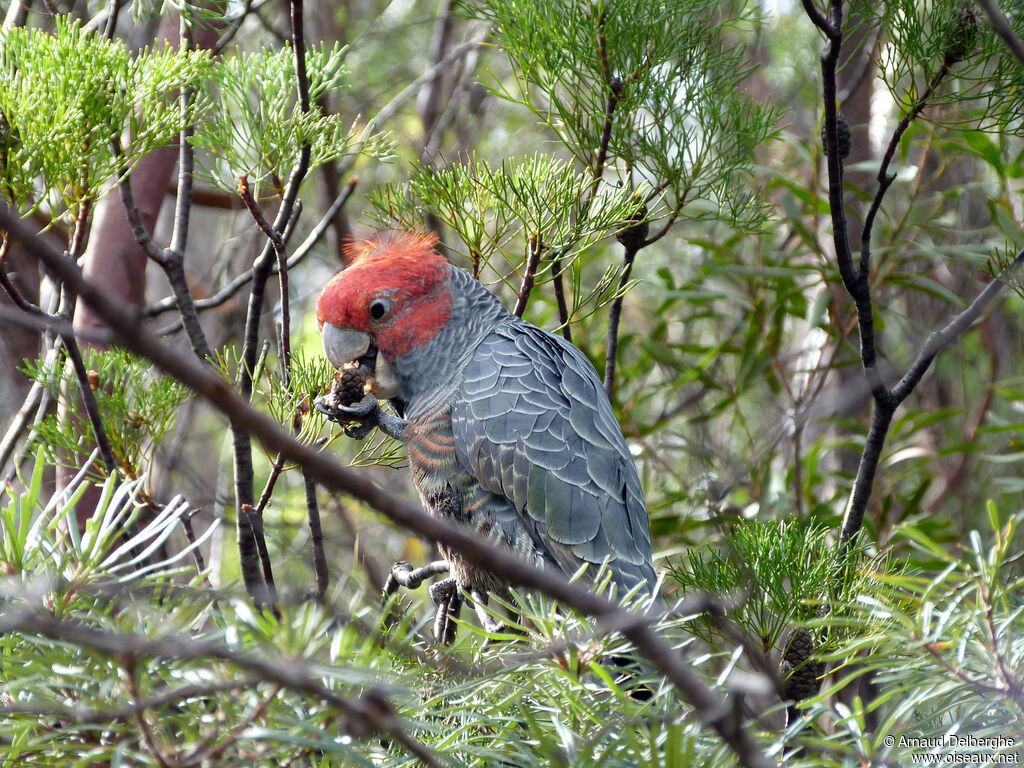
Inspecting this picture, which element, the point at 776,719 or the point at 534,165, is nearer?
the point at 534,165

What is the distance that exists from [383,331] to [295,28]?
2.12 feet

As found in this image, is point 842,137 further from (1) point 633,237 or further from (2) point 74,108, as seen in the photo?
(2) point 74,108

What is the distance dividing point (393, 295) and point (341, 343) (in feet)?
0.46

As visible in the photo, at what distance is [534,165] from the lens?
1.52 meters

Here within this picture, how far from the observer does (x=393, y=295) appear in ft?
5.89

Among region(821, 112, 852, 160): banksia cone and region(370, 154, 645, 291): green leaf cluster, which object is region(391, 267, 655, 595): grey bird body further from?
region(821, 112, 852, 160): banksia cone

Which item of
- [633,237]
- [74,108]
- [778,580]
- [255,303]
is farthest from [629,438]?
[74,108]

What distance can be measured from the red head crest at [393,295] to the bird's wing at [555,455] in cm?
14

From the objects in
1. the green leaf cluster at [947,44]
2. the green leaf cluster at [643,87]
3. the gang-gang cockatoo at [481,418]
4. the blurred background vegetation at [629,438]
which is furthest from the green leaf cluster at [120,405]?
the green leaf cluster at [947,44]

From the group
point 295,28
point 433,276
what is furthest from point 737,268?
point 295,28

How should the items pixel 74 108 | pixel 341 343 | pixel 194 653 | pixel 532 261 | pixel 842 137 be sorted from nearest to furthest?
pixel 194 653 → pixel 74 108 → pixel 842 137 → pixel 532 261 → pixel 341 343

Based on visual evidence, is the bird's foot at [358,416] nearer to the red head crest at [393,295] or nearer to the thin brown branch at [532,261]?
the red head crest at [393,295]

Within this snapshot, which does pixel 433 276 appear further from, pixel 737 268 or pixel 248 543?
pixel 737 268

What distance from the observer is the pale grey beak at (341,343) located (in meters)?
1.77
